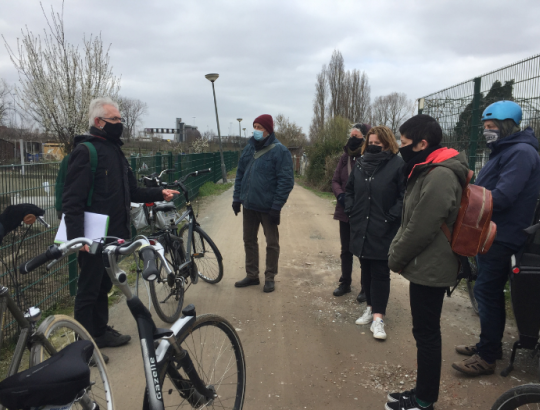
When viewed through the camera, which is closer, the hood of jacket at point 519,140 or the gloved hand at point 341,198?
the hood of jacket at point 519,140

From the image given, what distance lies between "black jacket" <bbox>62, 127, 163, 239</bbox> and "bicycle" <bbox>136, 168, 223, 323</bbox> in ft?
1.61

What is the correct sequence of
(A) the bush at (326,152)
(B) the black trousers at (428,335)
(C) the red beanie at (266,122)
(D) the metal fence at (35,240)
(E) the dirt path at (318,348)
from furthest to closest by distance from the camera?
(A) the bush at (326,152)
(C) the red beanie at (266,122)
(D) the metal fence at (35,240)
(E) the dirt path at (318,348)
(B) the black trousers at (428,335)

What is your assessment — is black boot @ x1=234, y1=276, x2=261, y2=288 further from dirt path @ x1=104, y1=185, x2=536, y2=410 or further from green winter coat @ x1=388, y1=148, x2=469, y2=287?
green winter coat @ x1=388, y1=148, x2=469, y2=287

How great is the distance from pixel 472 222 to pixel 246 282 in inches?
124

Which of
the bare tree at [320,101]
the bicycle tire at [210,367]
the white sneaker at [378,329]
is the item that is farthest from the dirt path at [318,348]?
the bare tree at [320,101]

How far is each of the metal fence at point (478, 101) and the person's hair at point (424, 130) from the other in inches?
98.5

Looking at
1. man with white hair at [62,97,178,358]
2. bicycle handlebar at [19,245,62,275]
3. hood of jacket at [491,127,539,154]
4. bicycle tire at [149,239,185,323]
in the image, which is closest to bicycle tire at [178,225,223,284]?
bicycle tire at [149,239,185,323]

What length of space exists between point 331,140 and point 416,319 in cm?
1537

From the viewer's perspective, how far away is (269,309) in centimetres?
444

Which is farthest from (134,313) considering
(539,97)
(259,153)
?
(539,97)

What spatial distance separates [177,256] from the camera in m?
4.41

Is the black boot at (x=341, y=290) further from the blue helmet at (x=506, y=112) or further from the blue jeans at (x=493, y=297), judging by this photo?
the blue helmet at (x=506, y=112)

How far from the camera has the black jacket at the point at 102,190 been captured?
2.97 meters

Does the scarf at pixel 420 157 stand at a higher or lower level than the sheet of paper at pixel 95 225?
higher
